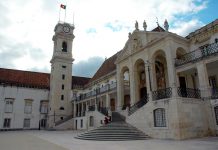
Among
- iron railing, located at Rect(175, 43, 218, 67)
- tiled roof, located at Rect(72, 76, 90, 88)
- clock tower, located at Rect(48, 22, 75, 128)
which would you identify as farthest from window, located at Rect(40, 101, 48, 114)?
iron railing, located at Rect(175, 43, 218, 67)

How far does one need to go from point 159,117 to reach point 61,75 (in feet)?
93.7

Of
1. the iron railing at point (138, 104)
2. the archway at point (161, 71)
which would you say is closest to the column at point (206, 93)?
the iron railing at point (138, 104)

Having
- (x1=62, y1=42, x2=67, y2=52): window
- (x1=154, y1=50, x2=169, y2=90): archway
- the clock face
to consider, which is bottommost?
(x1=154, y1=50, x2=169, y2=90): archway

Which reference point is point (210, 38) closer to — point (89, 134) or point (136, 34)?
point (136, 34)

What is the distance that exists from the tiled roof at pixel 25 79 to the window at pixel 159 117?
30.0 meters

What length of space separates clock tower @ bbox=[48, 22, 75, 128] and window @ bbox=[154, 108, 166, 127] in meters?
24.9

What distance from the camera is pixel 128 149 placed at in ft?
33.3

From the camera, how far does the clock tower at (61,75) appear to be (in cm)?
3906

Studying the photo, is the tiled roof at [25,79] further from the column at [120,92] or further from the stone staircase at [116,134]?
the stone staircase at [116,134]

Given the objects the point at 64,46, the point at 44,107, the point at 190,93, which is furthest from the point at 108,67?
the point at 190,93

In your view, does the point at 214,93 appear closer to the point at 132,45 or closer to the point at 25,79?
the point at 132,45

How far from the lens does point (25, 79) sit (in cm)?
4184

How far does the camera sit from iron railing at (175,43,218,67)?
16.9 meters

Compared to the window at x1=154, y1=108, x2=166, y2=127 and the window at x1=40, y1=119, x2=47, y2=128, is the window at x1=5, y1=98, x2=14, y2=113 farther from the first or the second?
the window at x1=154, y1=108, x2=166, y2=127
